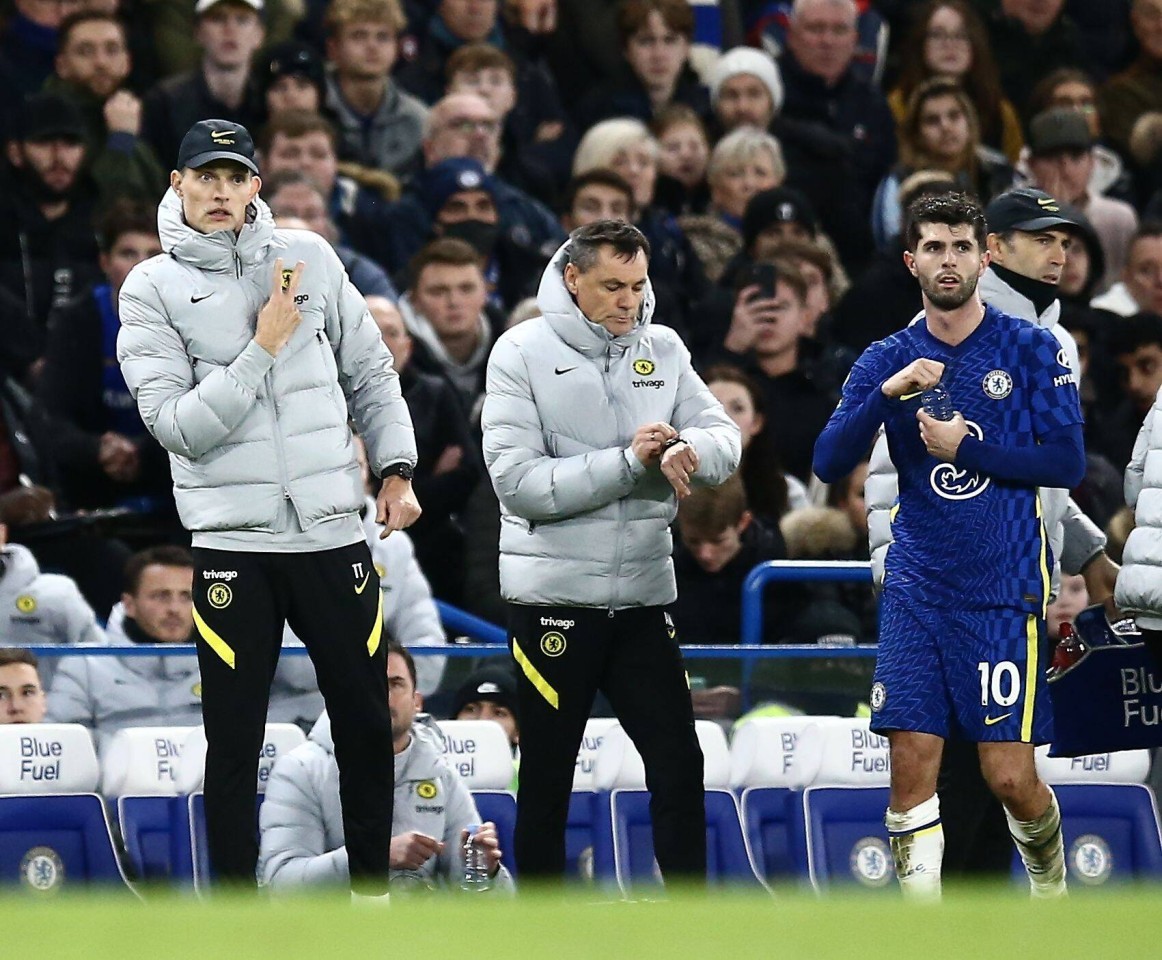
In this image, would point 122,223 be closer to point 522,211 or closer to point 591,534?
point 522,211

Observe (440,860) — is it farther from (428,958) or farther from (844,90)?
(844,90)

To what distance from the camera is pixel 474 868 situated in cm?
895

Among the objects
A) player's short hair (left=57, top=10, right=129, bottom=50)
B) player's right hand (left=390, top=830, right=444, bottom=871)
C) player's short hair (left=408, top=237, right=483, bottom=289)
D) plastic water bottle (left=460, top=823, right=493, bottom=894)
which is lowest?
plastic water bottle (left=460, top=823, right=493, bottom=894)

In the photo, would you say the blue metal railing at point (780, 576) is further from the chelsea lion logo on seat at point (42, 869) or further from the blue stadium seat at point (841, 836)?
the chelsea lion logo on seat at point (42, 869)

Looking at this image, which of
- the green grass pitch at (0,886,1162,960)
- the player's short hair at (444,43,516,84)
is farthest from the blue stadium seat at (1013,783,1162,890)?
the player's short hair at (444,43,516,84)

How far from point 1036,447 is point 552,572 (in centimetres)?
150

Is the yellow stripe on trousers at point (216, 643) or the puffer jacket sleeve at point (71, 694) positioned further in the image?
the puffer jacket sleeve at point (71, 694)

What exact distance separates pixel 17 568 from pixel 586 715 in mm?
2926

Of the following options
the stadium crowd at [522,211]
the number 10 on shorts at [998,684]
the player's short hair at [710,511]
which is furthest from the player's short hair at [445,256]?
the number 10 on shorts at [998,684]

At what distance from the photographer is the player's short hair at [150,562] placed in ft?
33.6

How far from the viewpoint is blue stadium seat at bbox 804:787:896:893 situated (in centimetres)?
991

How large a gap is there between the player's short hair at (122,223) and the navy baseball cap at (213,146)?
12.7 feet

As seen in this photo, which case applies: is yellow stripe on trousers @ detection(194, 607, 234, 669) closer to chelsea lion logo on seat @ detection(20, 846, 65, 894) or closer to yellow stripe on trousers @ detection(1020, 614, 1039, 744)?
chelsea lion logo on seat @ detection(20, 846, 65, 894)

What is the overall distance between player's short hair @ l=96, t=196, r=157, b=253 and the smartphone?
2.77 m
